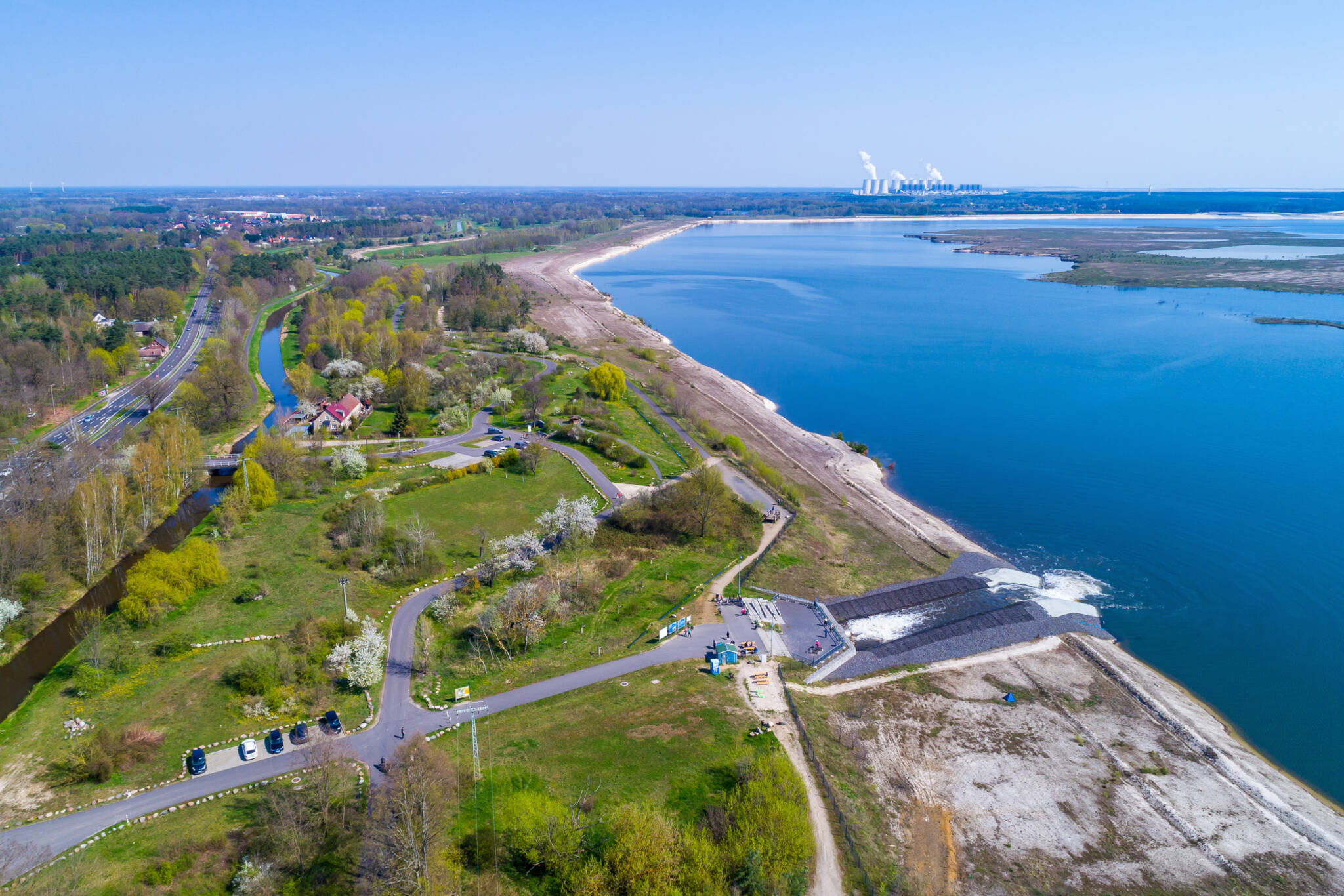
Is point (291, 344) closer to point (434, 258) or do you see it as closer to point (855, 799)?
point (434, 258)

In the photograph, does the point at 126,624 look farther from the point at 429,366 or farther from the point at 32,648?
the point at 429,366

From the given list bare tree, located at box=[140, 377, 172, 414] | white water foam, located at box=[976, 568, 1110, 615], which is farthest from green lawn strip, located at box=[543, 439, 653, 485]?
bare tree, located at box=[140, 377, 172, 414]

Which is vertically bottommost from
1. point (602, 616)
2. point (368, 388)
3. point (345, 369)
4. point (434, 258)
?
point (602, 616)

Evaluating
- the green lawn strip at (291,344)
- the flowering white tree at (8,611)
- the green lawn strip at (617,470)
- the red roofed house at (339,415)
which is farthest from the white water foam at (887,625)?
the green lawn strip at (291,344)

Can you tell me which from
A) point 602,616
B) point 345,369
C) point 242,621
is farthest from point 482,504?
point 345,369

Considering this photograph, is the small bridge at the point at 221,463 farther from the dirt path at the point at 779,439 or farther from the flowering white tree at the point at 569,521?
the dirt path at the point at 779,439

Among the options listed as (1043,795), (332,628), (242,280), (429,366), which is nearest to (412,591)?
(332,628)

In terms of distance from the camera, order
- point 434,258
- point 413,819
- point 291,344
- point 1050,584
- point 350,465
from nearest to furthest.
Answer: point 413,819
point 1050,584
point 350,465
point 291,344
point 434,258
